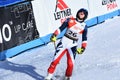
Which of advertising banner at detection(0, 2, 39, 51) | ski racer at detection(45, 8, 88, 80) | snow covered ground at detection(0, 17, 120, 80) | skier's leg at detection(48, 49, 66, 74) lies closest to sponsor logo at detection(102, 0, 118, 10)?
snow covered ground at detection(0, 17, 120, 80)

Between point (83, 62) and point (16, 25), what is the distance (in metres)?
3.44

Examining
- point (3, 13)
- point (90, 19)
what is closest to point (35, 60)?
point (3, 13)

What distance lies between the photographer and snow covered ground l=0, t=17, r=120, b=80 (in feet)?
33.6

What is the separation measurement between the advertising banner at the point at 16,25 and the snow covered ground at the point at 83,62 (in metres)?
0.53

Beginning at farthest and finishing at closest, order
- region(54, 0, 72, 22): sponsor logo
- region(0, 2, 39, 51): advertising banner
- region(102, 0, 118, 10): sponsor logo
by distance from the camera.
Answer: region(102, 0, 118, 10): sponsor logo, region(54, 0, 72, 22): sponsor logo, region(0, 2, 39, 51): advertising banner

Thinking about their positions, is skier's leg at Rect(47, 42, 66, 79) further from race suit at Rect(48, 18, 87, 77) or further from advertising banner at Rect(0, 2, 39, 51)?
advertising banner at Rect(0, 2, 39, 51)

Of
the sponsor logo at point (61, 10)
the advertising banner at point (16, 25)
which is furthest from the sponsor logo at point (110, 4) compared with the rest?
the advertising banner at point (16, 25)

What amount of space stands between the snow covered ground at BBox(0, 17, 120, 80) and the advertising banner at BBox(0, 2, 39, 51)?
0.53m

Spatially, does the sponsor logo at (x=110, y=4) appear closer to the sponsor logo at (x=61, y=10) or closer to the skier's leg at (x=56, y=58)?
the sponsor logo at (x=61, y=10)

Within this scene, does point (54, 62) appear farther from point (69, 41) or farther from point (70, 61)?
point (69, 41)

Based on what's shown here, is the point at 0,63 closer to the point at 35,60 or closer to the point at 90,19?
the point at 35,60

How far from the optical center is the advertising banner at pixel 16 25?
13.5 metres

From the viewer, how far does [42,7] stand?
1520 cm

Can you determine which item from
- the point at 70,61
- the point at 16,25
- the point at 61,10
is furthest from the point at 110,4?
the point at 70,61
